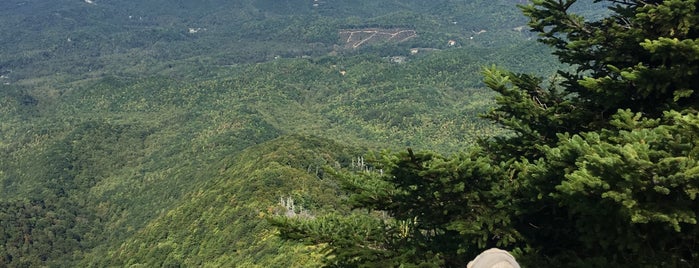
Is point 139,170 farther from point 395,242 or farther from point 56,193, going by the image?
point 395,242

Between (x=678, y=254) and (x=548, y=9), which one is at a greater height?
(x=548, y=9)

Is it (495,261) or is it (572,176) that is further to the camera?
(572,176)

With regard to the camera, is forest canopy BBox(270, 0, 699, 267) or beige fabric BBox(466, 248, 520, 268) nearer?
beige fabric BBox(466, 248, 520, 268)

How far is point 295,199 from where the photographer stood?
86.9 meters

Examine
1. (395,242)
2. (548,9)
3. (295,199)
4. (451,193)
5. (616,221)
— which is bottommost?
(295,199)

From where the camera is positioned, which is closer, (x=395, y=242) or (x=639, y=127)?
(x=639, y=127)

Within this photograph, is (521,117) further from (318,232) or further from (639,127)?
(318,232)

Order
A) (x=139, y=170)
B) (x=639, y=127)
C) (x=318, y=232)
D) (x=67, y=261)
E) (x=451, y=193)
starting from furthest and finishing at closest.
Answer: (x=139, y=170) < (x=67, y=261) < (x=318, y=232) < (x=451, y=193) < (x=639, y=127)

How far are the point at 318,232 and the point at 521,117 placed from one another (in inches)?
252

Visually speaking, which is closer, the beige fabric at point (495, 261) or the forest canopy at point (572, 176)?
the beige fabric at point (495, 261)

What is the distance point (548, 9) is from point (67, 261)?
149394mm

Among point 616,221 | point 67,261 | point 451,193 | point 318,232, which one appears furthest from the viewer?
point 67,261

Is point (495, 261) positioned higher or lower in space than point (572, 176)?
lower

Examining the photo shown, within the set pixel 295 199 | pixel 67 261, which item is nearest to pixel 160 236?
pixel 295 199
